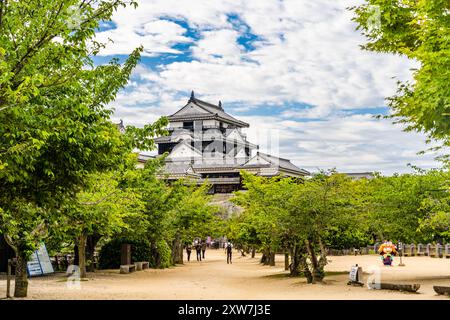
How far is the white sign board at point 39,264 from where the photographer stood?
24.1m

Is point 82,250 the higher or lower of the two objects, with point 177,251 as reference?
higher

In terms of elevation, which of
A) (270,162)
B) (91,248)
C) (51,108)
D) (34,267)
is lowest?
(34,267)

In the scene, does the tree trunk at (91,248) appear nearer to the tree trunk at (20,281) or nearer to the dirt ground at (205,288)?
the dirt ground at (205,288)

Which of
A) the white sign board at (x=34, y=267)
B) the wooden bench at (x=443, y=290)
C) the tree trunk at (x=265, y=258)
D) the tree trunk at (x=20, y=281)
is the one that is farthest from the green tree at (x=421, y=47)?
the tree trunk at (x=265, y=258)

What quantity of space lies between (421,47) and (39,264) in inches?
764

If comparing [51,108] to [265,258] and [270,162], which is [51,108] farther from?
[270,162]

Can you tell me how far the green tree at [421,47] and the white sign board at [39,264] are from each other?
55.1ft

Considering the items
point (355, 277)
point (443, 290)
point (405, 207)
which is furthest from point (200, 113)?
point (443, 290)

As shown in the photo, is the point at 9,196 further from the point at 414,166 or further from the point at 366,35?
the point at 414,166

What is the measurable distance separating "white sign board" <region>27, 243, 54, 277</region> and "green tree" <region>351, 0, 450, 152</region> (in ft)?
55.1

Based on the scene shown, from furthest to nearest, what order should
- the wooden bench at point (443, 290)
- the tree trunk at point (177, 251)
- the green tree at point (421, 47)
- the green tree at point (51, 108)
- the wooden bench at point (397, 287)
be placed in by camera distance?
the tree trunk at point (177, 251) < the wooden bench at point (397, 287) < the wooden bench at point (443, 290) < the green tree at point (421, 47) < the green tree at point (51, 108)

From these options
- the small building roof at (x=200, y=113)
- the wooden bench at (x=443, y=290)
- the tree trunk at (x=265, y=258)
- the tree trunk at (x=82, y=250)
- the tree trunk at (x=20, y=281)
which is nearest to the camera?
the wooden bench at (x=443, y=290)

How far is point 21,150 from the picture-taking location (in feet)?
29.2

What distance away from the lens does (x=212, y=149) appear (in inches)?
2933
